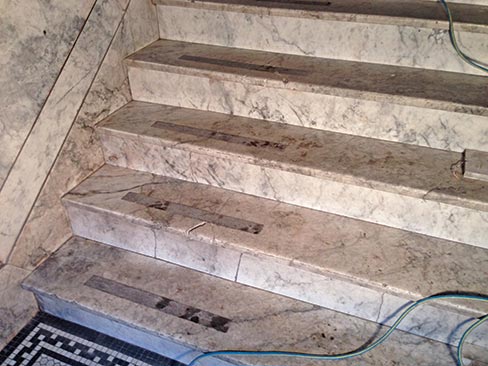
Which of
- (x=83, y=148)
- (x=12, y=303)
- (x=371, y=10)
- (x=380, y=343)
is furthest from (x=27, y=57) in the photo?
(x=380, y=343)

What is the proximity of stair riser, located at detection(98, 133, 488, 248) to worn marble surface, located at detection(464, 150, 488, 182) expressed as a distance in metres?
0.13

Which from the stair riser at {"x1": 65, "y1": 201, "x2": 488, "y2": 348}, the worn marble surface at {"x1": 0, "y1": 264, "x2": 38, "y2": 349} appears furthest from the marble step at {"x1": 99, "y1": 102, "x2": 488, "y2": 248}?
the worn marble surface at {"x1": 0, "y1": 264, "x2": 38, "y2": 349}

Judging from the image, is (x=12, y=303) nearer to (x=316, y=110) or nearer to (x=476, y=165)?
(x=316, y=110)

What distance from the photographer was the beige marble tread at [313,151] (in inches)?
53.7

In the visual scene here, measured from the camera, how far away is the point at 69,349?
4.96 feet

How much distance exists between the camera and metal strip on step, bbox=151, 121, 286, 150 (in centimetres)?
159

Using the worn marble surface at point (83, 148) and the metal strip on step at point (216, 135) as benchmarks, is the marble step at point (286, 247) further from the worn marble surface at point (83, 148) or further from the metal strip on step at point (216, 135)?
the metal strip on step at point (216, 135)

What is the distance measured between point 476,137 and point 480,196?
0.26 meters

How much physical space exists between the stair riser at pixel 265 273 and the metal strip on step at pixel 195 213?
81 mm

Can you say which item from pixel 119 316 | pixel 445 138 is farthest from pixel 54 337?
pixel 445 138

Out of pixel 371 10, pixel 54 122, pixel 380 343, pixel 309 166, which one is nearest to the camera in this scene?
pixel 380 343

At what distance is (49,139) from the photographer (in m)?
1.56

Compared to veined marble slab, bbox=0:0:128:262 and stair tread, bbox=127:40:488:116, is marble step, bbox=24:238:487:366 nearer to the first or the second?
veined marble slab, bbox=0:0:128:262

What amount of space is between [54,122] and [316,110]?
0.99 m
